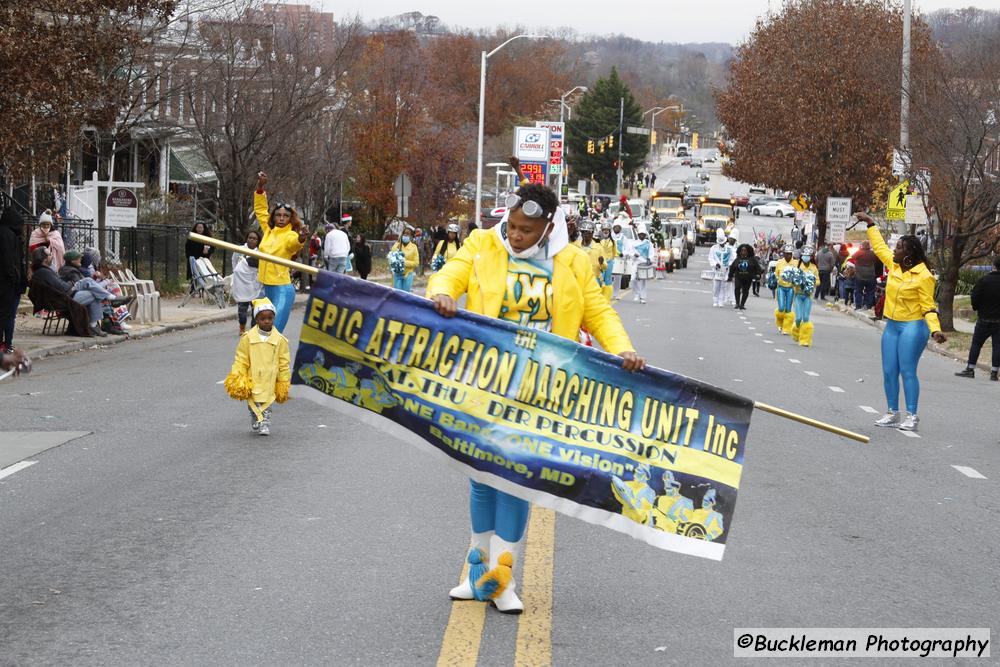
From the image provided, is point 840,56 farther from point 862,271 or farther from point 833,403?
point 833,403

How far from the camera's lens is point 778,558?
7.62 meters

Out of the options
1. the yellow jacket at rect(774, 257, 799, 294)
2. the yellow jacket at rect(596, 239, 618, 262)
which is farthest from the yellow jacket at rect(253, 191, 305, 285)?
the yellow jacket at rect(596, 239, 618, 262)

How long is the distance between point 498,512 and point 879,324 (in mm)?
28079

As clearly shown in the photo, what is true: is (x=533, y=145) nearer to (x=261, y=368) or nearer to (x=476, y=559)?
(x=261, y=368)

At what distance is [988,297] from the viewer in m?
19.6

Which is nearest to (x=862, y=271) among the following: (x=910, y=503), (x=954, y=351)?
(x=954, y=351)

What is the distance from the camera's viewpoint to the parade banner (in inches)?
242

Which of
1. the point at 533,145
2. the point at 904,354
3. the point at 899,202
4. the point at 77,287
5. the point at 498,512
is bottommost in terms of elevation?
the point at 77,287

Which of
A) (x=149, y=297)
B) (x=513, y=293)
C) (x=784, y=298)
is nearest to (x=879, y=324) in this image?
(x=784, y=298)

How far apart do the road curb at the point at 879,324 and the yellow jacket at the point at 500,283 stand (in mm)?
14236

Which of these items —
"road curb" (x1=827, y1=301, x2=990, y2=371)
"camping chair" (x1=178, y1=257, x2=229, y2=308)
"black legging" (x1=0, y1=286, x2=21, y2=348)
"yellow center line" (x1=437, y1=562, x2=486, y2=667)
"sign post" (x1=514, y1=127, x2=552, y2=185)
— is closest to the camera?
"yellow center line" (x1=437, y1=562, x2=486, y2=667)

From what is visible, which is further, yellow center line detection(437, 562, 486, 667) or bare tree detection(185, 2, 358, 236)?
bare tree detection(185, 2, 358, 236)

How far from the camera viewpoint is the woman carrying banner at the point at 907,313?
12.8m

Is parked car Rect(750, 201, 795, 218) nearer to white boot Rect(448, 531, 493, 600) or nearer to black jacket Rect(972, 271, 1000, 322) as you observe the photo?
black jacket Rect(972, 271, 1000, 322)
